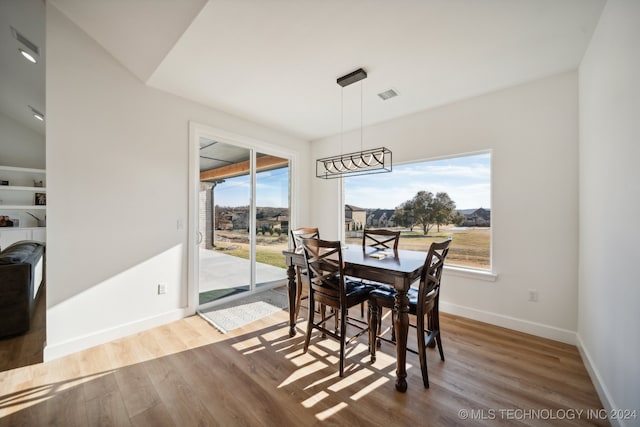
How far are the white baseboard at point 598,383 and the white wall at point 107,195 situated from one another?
3.81 metres

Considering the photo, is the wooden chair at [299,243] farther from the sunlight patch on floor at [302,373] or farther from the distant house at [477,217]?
the distant house at [477,217]

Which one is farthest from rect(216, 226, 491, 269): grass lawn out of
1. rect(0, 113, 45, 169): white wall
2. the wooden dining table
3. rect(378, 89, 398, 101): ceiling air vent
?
rect(0, 113, 45, 169): white wall

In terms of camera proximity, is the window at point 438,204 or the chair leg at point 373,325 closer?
the chair leg at point 373,325

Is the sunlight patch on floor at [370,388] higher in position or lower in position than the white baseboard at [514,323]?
lower

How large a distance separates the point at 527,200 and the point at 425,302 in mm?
1826

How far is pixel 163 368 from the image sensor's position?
2.05 meters

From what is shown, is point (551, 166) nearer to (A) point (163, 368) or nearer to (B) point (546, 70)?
(B) point (546, 70)

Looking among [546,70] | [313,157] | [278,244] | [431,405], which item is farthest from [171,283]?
[546,70]

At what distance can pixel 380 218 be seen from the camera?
4020 millimetres

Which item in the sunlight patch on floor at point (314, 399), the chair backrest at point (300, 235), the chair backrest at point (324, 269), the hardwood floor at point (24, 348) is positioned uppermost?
the chair backrest at point (300, 235)

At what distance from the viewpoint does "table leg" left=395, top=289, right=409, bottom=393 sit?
1792mm

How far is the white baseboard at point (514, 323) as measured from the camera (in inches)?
96.0

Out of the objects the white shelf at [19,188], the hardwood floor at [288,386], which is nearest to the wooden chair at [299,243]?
the hardwood floor at [288,386]

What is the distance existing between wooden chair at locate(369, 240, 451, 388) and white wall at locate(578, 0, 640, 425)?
95 centimetres
